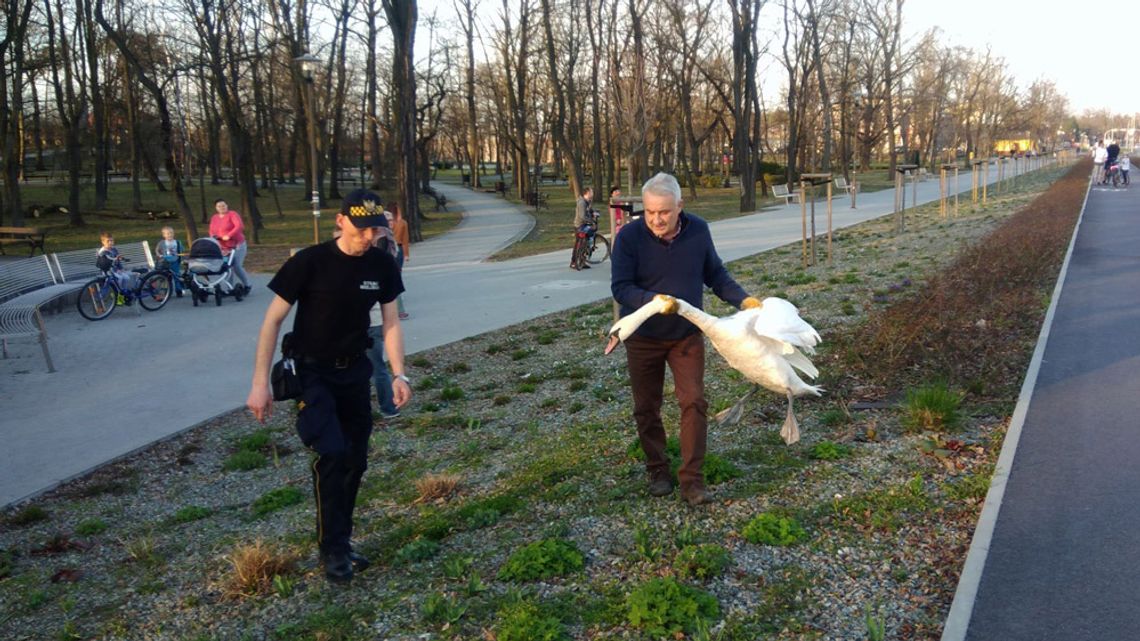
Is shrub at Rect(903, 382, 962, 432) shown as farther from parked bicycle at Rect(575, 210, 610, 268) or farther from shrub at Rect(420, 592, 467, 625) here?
parked bicycle at Rect(575, 210, 610, 268)

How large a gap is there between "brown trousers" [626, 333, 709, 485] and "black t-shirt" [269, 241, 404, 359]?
4.77 ft

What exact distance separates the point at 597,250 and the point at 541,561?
1562 centimetres

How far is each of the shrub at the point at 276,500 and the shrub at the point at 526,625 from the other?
223 centimetres

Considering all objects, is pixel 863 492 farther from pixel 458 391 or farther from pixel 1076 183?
pixel 1076 183

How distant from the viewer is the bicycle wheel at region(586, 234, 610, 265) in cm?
1748

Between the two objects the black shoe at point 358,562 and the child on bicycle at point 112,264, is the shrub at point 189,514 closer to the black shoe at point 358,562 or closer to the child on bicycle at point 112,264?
the black shoe at point 358,562

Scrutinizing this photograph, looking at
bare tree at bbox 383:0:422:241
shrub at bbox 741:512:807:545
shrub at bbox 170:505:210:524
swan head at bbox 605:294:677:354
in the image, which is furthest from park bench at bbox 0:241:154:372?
shrub at bbox 741:512:807:545

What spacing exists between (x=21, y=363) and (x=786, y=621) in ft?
31.6

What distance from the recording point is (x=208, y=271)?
14.6 metres

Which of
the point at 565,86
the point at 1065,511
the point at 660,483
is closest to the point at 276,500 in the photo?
the point at 660,483

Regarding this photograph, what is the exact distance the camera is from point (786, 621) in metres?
3.81

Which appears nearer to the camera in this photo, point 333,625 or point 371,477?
point 333,625

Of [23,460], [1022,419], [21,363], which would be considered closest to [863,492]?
[1022,419]

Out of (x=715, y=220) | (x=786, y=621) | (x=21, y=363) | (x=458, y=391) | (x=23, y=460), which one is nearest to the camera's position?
(x=786, y=621)
